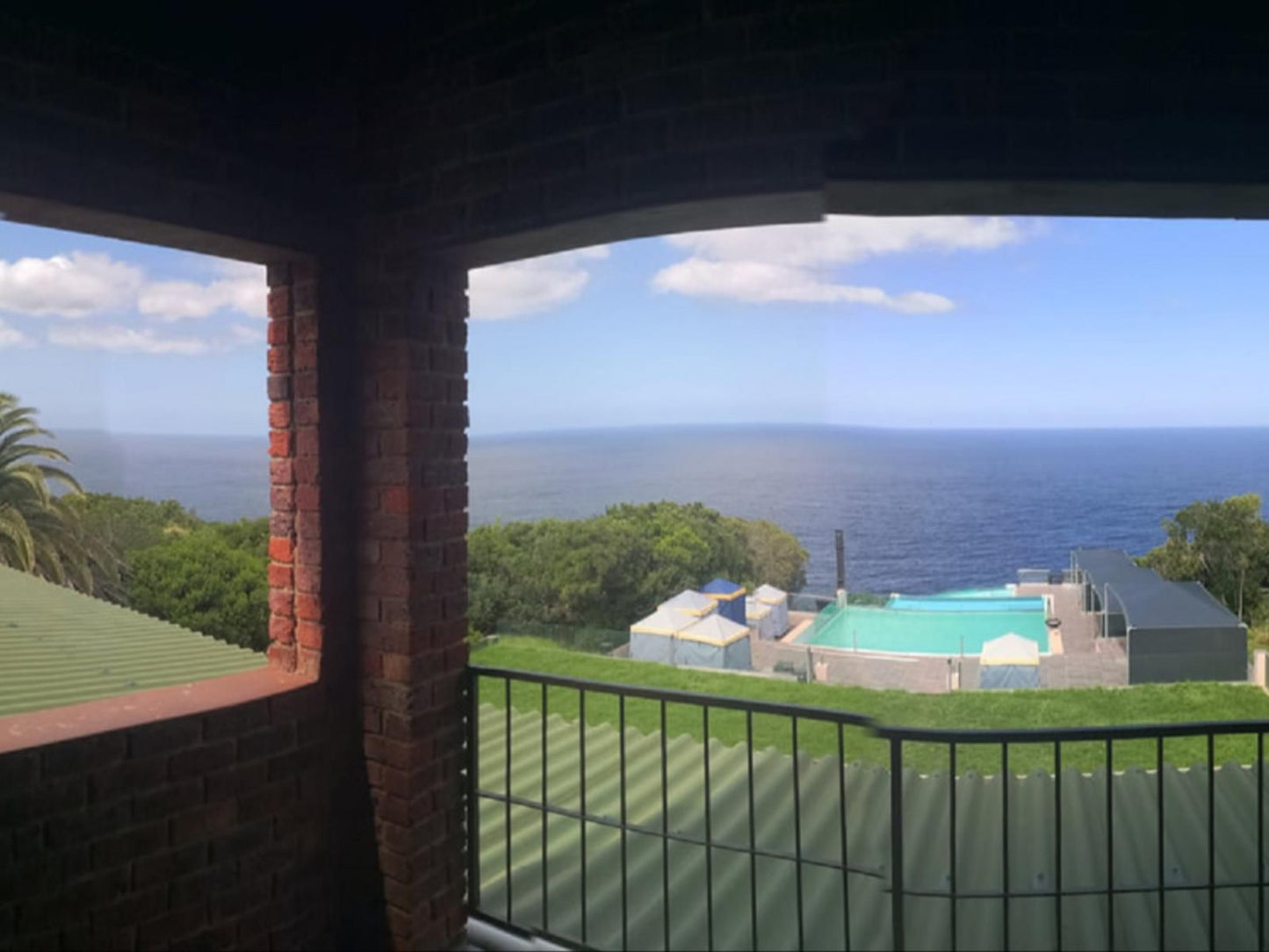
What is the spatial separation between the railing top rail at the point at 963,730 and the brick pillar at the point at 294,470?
78 cm

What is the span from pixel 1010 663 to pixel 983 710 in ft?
8.11

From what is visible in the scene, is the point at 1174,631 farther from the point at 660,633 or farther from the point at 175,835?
the point at 660,633

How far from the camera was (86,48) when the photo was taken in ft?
5.47

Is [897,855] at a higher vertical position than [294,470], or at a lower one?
lower

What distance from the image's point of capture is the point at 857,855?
3297 mm

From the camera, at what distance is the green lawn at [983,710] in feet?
16.8

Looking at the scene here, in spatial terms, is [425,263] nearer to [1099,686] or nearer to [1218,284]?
[1099,686]

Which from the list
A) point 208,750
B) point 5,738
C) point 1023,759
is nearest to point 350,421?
point 208,750

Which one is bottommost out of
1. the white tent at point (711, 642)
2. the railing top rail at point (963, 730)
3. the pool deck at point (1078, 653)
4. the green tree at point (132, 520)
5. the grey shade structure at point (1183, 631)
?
the white tent at point (711, 642)

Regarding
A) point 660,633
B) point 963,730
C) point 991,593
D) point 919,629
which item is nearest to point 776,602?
point 660,633

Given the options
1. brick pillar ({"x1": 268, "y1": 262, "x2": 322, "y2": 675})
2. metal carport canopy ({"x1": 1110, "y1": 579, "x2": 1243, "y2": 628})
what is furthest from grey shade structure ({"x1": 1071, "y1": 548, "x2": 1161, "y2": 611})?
brick pillar ({"x1": 268, "y1": 262, "x2": 322, "y2": 675})

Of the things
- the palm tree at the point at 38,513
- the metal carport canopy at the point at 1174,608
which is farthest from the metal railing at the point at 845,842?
the palm tree at the point at 38,513

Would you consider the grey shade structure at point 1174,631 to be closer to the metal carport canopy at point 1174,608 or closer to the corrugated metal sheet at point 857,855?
the metal carport canopy at point 1174,608

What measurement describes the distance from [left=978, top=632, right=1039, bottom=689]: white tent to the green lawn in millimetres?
268
